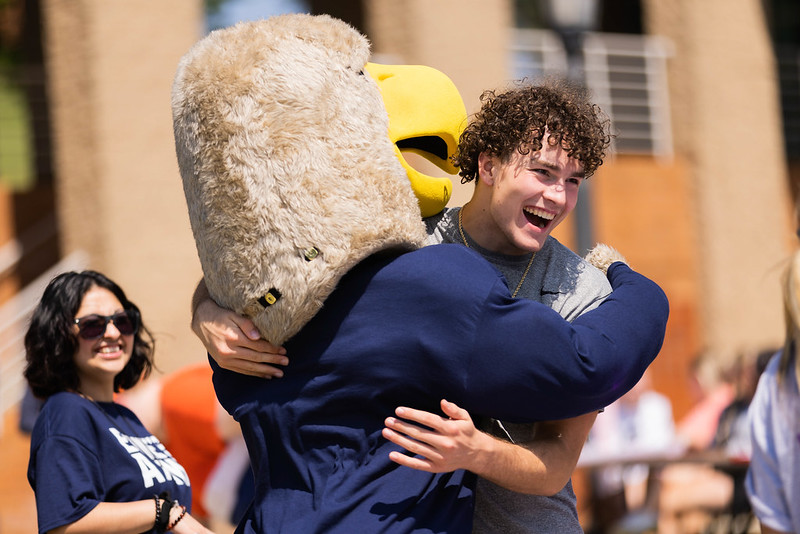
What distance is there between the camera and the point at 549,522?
7.57 ft

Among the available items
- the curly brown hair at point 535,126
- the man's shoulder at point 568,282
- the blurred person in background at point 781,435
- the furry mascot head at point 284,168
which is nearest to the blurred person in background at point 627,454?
the blurred person in background at point 781,435

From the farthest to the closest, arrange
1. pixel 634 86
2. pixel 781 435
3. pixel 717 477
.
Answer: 1. pixel 634 86
2. pixel 717 477
3. pixel 781 435

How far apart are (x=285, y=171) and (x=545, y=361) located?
63 centimetres

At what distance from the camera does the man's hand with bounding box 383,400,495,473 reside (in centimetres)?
207

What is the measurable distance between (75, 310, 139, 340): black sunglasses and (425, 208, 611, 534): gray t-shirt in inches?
50.2

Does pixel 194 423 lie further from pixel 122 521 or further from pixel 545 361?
pixel 545 361

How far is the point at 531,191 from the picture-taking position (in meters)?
2.30

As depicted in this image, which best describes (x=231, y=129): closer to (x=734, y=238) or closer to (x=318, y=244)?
(x=318, y=244)

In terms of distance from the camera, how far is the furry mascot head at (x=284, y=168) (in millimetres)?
2143

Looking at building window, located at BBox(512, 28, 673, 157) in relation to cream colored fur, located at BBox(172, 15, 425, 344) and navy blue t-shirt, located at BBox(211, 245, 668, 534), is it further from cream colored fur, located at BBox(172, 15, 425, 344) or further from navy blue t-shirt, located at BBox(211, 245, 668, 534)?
navy blue t-shirt, located at BBox(211, 245, 668, 534)

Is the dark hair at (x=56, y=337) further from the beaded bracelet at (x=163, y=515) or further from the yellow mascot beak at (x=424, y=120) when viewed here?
the yellow mascot beak at (x=424, y=120)

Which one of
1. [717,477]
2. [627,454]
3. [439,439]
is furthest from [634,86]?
[439,439]

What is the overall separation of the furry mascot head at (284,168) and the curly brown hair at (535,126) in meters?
0.22

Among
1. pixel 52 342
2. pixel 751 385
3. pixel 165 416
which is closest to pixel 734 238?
pixel 751 385
